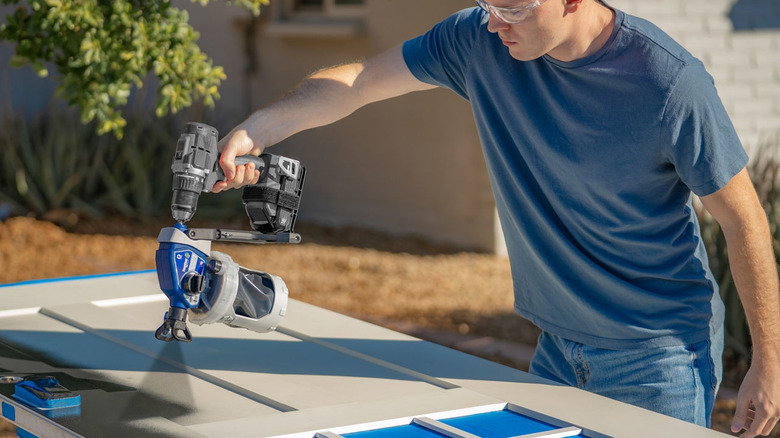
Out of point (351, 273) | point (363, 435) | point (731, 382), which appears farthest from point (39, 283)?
point (351, 273)

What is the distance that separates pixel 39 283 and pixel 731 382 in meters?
3.59

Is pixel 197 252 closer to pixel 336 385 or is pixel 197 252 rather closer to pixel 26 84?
pixel 336 385

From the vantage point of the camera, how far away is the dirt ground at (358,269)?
666cm

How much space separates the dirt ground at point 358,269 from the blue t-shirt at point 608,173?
3.04 meters

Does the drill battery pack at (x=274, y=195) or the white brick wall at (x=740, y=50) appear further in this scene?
the white brick wall at (x=740, y=50)

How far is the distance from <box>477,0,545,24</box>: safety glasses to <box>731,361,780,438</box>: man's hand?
3.27 ft

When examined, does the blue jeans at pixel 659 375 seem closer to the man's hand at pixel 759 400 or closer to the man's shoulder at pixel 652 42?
the man's hand at pixel 759 400

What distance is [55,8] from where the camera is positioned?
373 centimetres

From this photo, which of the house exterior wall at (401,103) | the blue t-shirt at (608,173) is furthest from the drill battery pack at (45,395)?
the house exterior wall at (401,103)

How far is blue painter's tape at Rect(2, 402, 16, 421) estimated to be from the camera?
2246mm

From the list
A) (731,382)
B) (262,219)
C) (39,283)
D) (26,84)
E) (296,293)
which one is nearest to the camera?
(262,219)

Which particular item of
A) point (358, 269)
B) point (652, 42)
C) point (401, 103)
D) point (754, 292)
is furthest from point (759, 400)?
point (401, 103)

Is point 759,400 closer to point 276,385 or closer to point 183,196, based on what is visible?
point 276,385

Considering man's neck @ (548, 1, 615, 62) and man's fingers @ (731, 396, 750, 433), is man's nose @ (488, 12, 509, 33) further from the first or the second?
man's fingers @ (731, 396, 750, 433)
